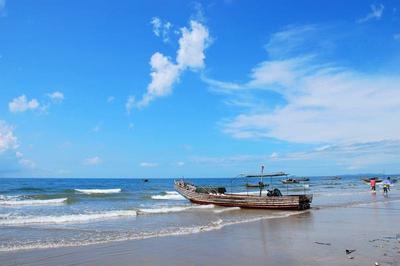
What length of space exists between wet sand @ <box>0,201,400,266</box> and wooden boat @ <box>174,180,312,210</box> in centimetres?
989

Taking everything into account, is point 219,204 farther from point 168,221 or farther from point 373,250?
point 373,250

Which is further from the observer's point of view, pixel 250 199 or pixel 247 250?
pixel 250 199

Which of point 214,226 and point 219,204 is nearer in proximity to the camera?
point 214,226

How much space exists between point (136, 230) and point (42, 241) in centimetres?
413

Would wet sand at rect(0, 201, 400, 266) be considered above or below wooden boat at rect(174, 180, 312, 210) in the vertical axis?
below

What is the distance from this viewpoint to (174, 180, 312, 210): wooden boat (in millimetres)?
27547

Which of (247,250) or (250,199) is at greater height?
(250,199)

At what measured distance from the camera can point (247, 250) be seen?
41.3ft

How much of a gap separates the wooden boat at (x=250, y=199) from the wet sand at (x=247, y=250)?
9885 millimetres

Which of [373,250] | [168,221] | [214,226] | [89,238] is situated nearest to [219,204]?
[168,221]

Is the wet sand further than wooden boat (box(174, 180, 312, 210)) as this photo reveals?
No

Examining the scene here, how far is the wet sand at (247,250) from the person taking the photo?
1110cm

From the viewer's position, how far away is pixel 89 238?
15.4 meters

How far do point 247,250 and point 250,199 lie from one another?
666 inches
